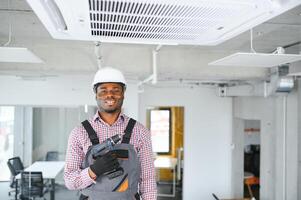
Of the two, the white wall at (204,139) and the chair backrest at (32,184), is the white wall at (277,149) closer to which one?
the white wall at (204,139)

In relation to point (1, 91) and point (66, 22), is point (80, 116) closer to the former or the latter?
point (1, 91)

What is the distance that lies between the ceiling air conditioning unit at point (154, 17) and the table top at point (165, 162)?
6.46 meters

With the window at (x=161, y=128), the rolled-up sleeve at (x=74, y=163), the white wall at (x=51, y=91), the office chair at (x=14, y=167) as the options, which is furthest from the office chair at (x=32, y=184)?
the rolled-up sleeve at (x=74, y=163)

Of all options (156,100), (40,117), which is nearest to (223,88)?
(156,100)

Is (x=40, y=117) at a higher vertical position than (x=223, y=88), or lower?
lower

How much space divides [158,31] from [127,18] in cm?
18

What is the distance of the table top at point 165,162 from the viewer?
298 inches

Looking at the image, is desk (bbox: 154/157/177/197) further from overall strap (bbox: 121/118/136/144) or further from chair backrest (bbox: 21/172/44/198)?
overall strap (bbox: 121/118/136/144)

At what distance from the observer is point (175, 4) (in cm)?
102

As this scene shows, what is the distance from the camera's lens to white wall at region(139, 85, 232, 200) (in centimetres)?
695

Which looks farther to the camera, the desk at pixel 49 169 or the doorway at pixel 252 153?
the doorway at pixel 252 153

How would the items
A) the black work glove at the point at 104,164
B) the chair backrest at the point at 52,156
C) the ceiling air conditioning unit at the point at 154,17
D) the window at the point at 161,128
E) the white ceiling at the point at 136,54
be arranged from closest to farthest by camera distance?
1. the ceiling air conditioning unit at the point at 154,17
2. the black work glove at the point at 104,164
3. the white ceiling at the point at 136,54
4. the chair backrest at the point at 52,156
5. the window at the point at 161,128

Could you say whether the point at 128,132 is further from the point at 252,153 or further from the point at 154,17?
the point at 252,153

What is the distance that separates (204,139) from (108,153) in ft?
18.7
